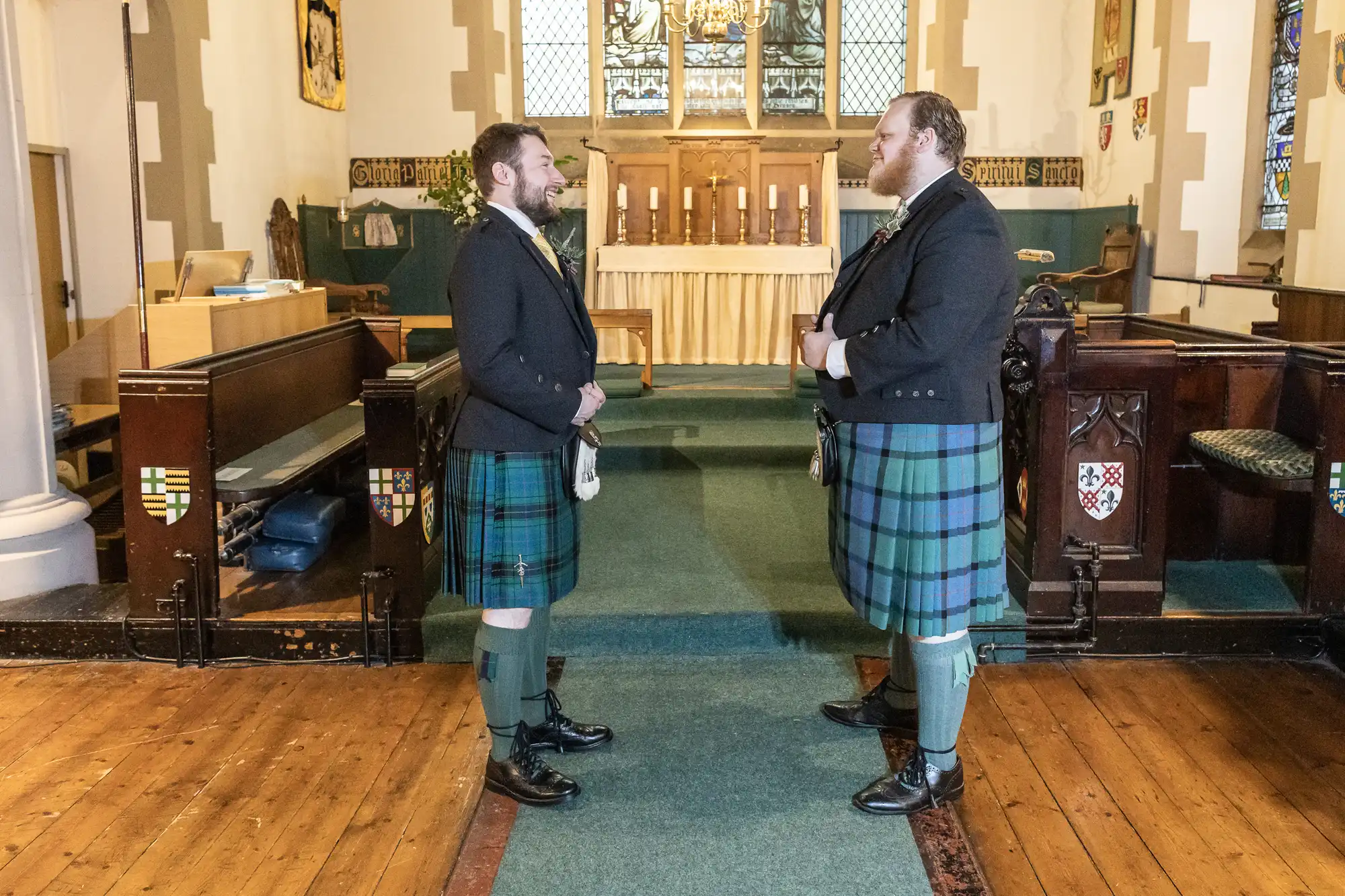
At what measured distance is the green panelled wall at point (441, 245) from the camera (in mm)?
8469

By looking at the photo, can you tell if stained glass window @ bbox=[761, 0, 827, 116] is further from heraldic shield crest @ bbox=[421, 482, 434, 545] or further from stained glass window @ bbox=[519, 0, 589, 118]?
heraldic shield crest @ bbox=[421, 482, 434, 545]

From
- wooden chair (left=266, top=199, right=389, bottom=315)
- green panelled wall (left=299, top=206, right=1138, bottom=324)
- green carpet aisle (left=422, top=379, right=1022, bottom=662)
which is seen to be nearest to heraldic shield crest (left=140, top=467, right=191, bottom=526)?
green carpet aisle (left=422, top=379, right=1022, bottom=662)

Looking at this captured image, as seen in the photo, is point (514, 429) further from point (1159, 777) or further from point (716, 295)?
point (716, 295)

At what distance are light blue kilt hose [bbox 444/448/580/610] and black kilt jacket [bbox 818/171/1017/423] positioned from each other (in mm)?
678

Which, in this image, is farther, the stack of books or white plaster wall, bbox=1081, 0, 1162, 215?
white plaster wall, bbox=1081, 0, 1162, 215

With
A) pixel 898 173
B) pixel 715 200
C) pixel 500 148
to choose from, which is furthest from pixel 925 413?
pixel 715 200

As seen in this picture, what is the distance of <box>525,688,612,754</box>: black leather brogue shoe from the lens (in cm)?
288

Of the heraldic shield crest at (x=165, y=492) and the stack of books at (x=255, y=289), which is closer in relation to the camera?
the heraldic shield crest at (x=165, y=492)

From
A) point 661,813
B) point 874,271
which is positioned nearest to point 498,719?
point 661,813

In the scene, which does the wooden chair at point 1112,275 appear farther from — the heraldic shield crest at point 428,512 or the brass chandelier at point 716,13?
the heraldic shield crest at point 428,512

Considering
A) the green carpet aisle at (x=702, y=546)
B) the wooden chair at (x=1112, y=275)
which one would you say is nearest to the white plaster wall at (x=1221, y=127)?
the wooden chair at (x=1112, y=275)

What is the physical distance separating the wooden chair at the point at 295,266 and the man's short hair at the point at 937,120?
17.6 feet

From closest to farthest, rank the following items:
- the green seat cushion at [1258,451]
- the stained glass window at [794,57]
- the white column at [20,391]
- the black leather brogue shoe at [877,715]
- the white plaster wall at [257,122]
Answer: the black leather brogue shoe at [877,715] < the green seat cushion at [1258,451] < the white column at [20,391] < the white plaster wall at [257,122] < the stained glass window at [794,57]

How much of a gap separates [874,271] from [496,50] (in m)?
7.36
